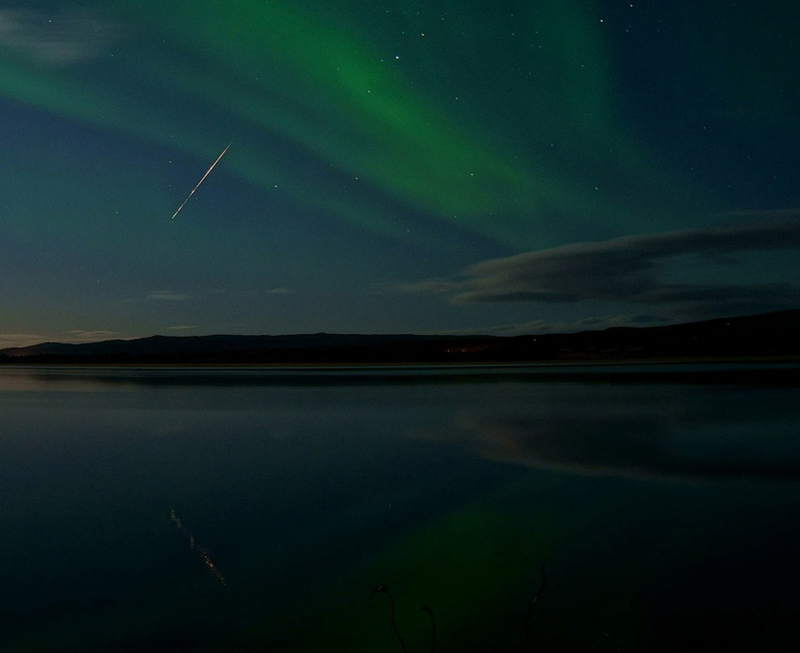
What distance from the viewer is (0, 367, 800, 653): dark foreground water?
238 inches

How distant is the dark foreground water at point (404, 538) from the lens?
19.8 ft

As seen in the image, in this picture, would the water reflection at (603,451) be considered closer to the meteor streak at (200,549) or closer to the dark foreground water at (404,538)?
the dark foreground water at (404,538)

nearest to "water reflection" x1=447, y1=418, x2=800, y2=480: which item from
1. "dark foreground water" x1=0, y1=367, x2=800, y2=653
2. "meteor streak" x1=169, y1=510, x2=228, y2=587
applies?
"dark foreground water" x1=0, y1=367, x2=800, y2=653

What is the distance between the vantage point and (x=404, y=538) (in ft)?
29.1

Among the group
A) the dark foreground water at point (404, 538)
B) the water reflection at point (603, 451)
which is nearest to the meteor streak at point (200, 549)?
the dark foreground water at point (404, 538)

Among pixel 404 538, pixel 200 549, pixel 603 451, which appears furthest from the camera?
pixel 603 451

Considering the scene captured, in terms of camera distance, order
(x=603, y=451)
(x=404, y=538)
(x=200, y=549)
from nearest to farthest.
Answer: (x=200, y=549) < (x=404, y=538) < (x=603, y=451)

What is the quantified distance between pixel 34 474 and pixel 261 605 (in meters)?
9.32

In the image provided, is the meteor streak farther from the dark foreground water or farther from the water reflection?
the water reflection

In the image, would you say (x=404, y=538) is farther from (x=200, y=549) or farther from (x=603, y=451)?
(x=603, y=451)

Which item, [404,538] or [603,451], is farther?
[603,451]

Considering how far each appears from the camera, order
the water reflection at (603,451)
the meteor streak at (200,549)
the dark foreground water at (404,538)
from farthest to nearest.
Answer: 1. the water reflection at (603,451)
2. the meteor streak at (200,549)
3. the dark foreground water at (404,538)

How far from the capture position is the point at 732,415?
2109 cm

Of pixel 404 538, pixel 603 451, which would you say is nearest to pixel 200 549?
pixel 404 538
